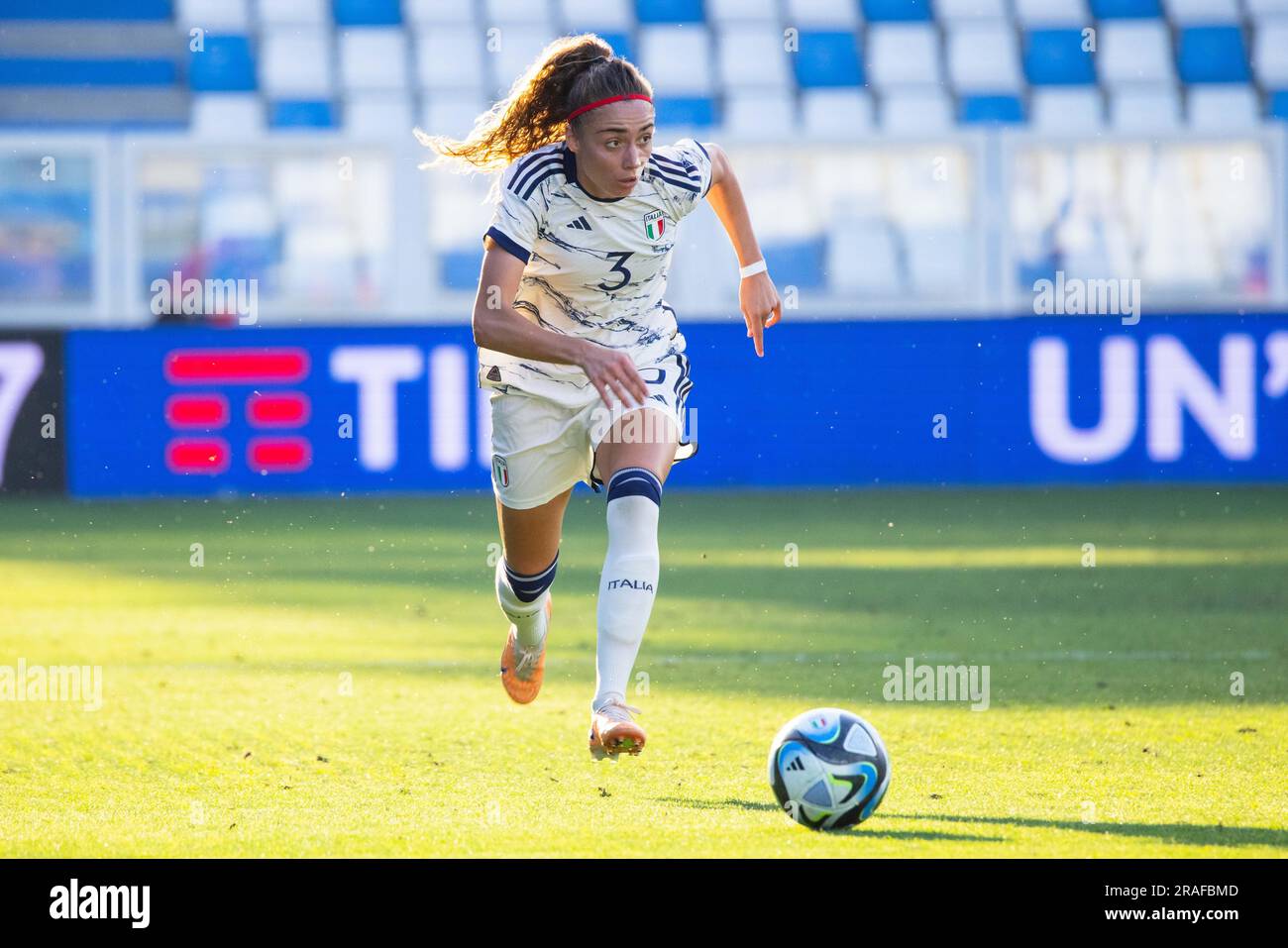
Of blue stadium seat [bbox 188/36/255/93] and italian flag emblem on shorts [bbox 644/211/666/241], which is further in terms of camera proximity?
blue stadium seat [bbox 188/36/255/93]

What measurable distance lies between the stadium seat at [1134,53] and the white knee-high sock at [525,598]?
16999 mm

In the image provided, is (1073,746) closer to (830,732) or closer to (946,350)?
(830,732)

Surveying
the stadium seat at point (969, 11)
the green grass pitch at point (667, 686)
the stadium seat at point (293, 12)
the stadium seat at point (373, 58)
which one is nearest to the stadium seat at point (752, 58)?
the stadium seat at point (969, 11)

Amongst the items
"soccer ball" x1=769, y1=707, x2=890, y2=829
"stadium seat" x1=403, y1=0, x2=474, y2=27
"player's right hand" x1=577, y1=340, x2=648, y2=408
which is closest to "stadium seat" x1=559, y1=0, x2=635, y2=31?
"stadium seat" x1=403, y1=0, x2=474, y2=27

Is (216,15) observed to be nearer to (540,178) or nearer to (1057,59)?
(1057,59)

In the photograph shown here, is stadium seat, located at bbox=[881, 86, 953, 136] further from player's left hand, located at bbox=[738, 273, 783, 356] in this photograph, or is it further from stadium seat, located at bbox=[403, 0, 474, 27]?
player's left hand, located at bbox=[738, 273, 783, 356]

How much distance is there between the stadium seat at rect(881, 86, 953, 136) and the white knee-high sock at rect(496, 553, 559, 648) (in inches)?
618

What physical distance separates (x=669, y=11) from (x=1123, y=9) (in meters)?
4.91

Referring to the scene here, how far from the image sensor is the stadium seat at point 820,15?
2211 centimetres

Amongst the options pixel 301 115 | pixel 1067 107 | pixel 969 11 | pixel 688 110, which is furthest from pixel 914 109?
pixel 301 115

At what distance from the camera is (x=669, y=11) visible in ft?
72.4

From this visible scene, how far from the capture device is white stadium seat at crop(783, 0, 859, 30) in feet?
72.6

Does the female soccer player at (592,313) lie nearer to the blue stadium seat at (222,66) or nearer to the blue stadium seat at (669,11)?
the blue stadium seat at (222,66)

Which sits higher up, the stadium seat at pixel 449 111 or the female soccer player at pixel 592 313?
the stadium seat at pixel 449 111
